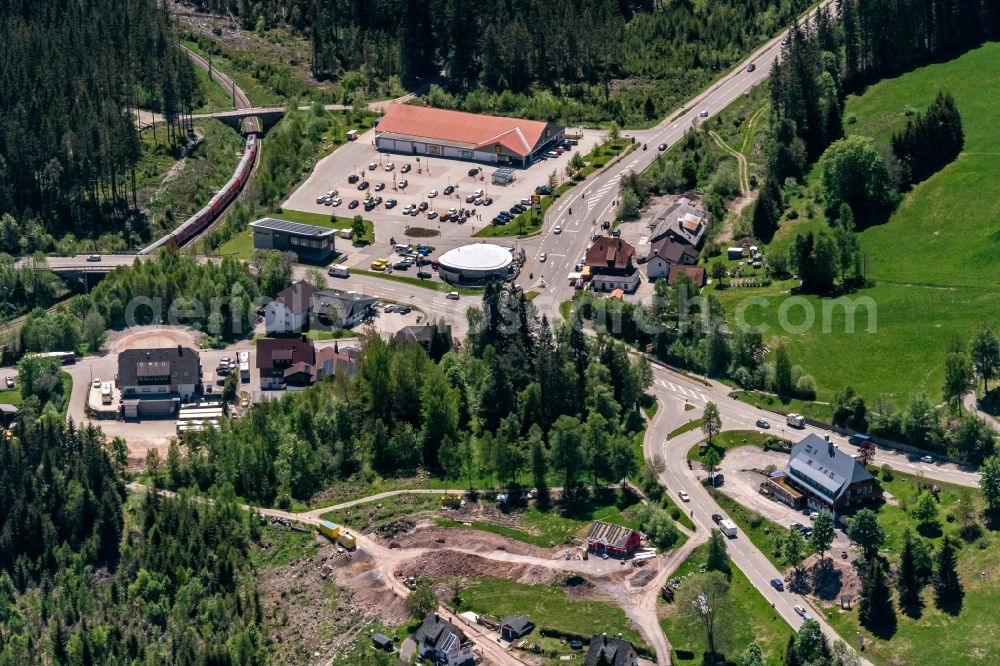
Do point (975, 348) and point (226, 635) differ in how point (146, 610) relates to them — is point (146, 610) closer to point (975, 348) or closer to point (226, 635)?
point (226, 635)

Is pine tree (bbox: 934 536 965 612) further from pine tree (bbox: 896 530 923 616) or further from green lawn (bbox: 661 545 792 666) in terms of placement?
green lawn (bbox: 661 545 792 666)

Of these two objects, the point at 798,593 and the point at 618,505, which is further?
the point at 618,505

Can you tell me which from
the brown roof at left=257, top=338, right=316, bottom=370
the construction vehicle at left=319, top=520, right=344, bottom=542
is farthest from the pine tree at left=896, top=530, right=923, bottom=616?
the brown roof at left=257, top=338, right=316, bottom=370

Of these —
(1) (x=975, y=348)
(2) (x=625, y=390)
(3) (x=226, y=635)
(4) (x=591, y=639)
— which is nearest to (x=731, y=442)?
(2) (x=625, y=390)

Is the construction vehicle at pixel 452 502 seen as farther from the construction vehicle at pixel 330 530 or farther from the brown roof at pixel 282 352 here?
the brown roof at pixel 282 352

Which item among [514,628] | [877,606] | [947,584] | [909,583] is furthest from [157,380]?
[947,584]

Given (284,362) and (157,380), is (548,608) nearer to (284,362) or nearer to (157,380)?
(284,362)

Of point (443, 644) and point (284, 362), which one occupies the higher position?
point (284, 362)
